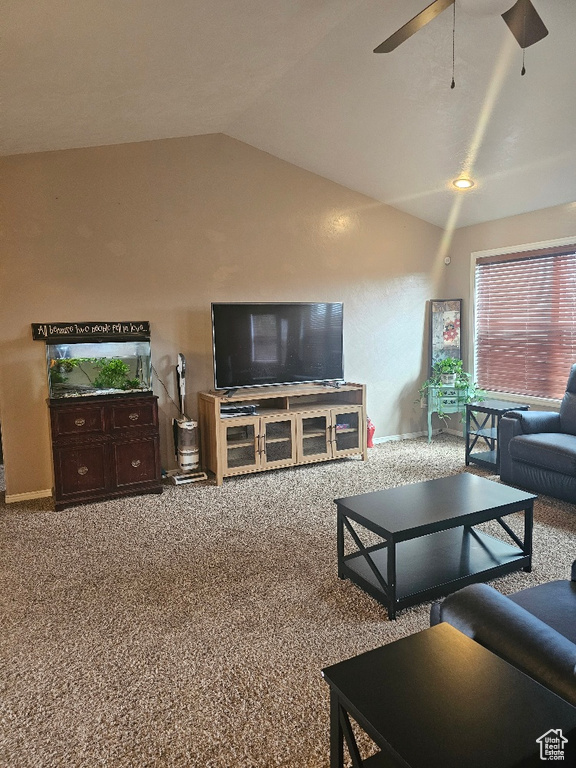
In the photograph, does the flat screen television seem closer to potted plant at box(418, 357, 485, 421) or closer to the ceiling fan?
potted plant at box(418, 357, 485, 421)

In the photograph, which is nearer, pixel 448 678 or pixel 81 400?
pixel 448 678

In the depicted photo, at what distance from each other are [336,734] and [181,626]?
1.30 meters

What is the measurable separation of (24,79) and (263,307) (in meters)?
2.48

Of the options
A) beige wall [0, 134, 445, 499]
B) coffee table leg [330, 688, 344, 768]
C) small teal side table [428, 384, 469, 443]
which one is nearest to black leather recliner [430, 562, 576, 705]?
coffee table leg [330, 688, 344, 768]

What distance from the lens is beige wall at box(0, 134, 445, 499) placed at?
411 cm

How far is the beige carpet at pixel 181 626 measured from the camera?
1.72 meters

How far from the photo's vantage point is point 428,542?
2945 millimetres

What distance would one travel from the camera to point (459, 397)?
5520mm

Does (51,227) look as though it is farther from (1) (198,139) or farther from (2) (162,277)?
(1) (198,139)

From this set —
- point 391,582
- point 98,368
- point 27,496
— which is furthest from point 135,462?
point 391,582

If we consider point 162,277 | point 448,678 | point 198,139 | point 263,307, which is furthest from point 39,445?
point 448,678

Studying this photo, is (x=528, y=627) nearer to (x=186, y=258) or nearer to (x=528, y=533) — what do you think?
(x=528, y=533)

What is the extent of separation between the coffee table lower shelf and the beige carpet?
8cm

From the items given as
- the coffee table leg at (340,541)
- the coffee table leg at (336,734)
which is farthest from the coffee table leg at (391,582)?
the coffee table leg at (336,734)
